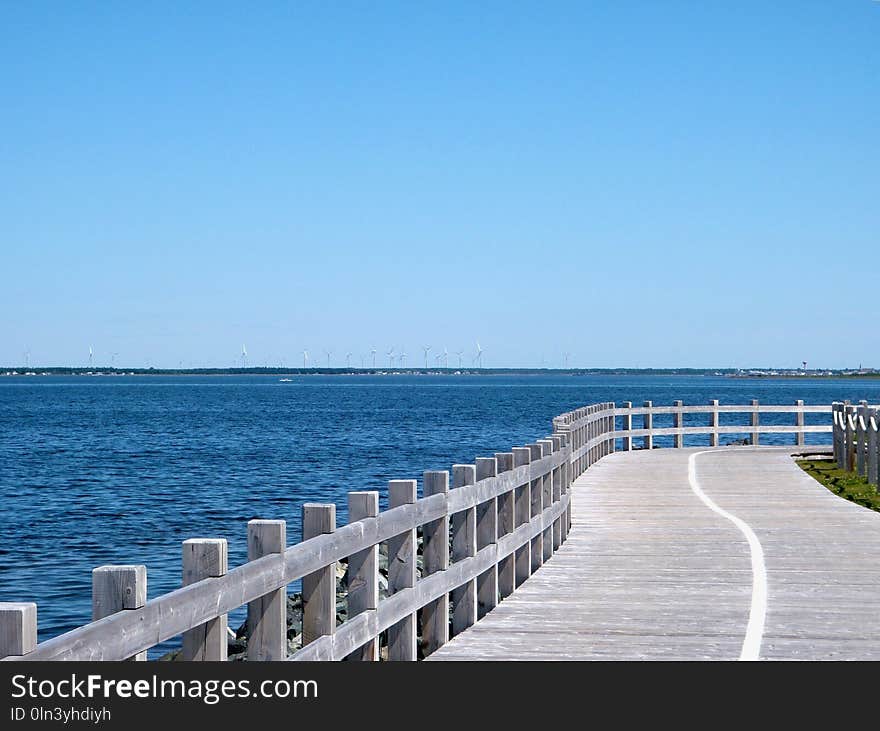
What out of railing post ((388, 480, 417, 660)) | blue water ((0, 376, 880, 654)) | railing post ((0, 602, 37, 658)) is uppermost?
railing post ((0, 602, 37, 658))

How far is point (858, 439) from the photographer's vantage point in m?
27.2

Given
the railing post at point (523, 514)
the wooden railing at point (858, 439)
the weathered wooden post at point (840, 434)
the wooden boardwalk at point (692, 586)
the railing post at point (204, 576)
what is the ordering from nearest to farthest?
the railing post at point (204, 576), the wooden boardwalk at point (692, 586), the railing post at point (523, 514), the wooden railing at point (858, 439), the weathered wooden post at point (840, 434)

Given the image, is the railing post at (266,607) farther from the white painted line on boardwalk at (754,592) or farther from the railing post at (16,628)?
the white painted line on boardwalk at (754,592)

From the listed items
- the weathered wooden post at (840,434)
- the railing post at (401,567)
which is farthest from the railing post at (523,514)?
the weathered wooden post at (840,434)

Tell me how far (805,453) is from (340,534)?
29.6 metres

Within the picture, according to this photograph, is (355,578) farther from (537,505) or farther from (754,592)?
(537,505)

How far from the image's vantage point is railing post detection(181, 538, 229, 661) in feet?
19.2

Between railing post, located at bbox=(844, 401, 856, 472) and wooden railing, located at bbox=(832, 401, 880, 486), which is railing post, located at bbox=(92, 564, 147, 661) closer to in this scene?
wooden railing, located at bbox=(832, 401, 880, 486)

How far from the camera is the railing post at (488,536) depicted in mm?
11602

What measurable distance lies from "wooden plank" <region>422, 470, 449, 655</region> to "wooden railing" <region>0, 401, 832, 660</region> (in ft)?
0.03

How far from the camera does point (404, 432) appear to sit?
80.1m

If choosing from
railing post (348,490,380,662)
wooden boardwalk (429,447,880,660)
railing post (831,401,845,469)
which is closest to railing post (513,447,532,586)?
wooden boardwalk (429,447,880,660)
